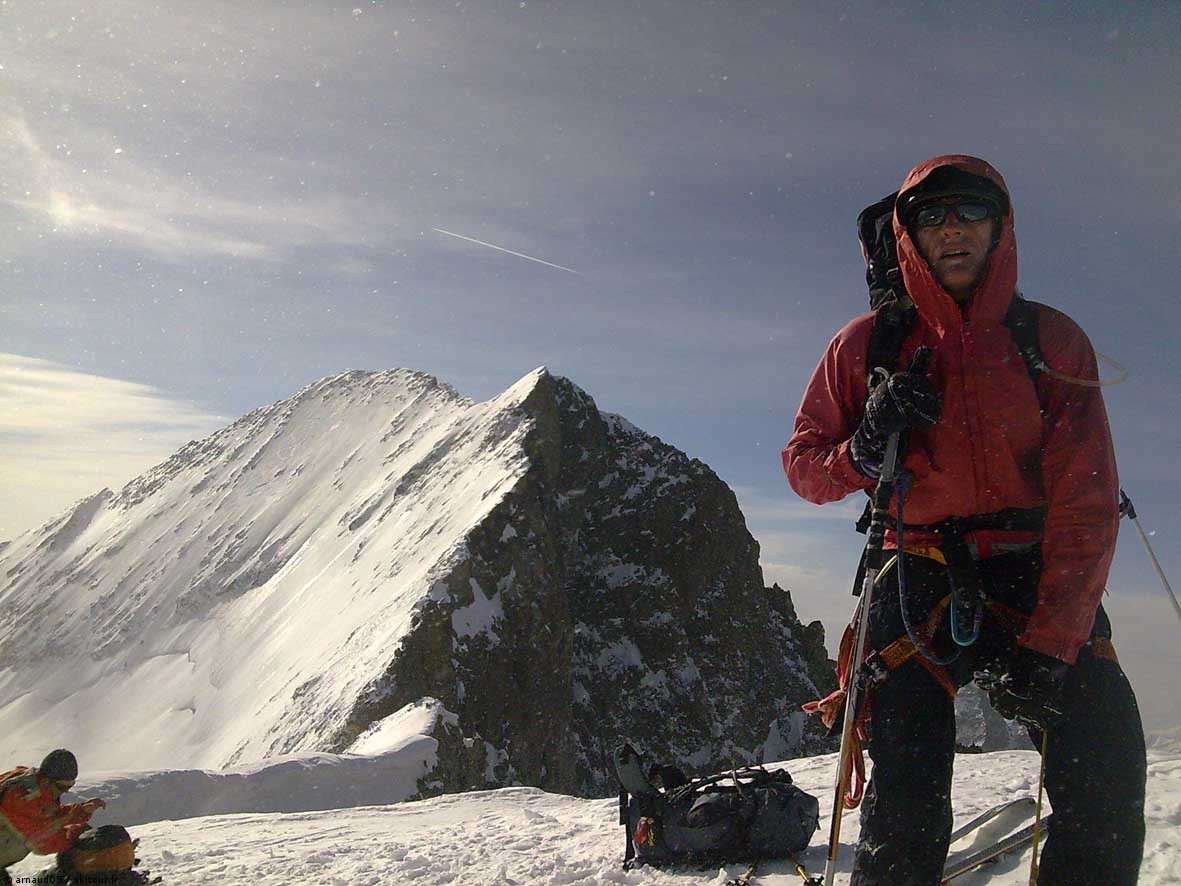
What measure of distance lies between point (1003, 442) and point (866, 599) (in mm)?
674

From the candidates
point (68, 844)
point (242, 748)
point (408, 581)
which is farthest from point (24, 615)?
point (68, 844)

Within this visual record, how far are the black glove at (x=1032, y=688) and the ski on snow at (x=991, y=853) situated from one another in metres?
1.39

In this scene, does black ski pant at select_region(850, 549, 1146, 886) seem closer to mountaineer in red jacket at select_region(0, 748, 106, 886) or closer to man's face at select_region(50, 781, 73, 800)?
mountaineer in red jacket at select_region(0, 748, 106, 886)

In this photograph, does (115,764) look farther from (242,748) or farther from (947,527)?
(947,527)

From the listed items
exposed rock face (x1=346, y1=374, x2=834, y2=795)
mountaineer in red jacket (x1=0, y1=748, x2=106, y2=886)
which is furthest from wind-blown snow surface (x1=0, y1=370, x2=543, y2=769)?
mountaineer in red jacket (x1=0, y1=748, x2=106, y2=886)

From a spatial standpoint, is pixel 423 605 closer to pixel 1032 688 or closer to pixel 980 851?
pixel 980 851

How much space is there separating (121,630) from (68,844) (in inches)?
2670

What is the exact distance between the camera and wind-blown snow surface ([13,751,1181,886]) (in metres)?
3.98

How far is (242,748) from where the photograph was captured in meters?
34.3

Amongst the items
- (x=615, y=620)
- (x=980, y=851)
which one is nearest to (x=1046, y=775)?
(x=980, y=851)

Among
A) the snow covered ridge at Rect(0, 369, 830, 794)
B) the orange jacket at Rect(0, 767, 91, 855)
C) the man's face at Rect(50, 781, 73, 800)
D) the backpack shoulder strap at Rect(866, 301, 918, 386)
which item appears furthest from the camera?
the snow covered ridge at Rect(0, 369, 830, 794)

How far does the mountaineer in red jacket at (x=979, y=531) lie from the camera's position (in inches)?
90.4

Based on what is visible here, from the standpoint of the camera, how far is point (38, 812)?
4.38m

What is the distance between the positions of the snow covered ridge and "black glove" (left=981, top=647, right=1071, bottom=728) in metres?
23.7
